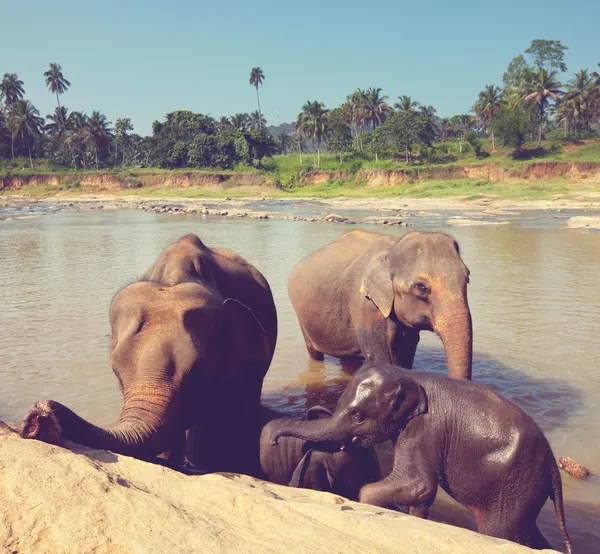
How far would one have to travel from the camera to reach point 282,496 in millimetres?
3951

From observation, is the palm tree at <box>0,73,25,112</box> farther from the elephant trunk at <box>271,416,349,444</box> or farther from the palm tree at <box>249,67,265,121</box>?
the elephant trunk at <box>271,416,349,444</box>

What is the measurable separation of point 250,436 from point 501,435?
232 cm

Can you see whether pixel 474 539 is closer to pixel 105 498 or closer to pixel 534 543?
pixel 534 543

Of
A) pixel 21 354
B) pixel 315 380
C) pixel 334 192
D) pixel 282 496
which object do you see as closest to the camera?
pixel 282 496

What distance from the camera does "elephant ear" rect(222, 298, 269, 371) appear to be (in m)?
5.11

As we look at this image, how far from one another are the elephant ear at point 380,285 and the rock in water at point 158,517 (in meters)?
3.81

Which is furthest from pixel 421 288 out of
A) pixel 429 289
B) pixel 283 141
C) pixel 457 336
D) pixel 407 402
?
pixel 283 141

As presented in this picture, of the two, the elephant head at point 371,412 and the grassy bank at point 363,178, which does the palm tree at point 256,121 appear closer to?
the grassy bank at point 363,178

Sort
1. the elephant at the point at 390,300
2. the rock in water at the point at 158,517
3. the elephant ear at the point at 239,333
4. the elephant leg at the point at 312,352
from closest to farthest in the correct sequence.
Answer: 1. the rock in water at the point at 158,517
2. the elephant ear at the point at 239,333
3. the elephant at the point at 390,300
4. the elephant leg at the point at 312,352

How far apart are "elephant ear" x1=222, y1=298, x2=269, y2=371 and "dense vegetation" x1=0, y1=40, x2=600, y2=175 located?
65.6 m

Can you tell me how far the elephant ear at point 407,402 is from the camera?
4.75 metres

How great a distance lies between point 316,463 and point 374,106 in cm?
9545

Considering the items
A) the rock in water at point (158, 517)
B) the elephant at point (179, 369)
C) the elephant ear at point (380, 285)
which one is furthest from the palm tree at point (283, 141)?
the rock in water at point (158, 517)

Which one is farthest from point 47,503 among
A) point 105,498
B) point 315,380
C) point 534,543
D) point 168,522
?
point 315,380
